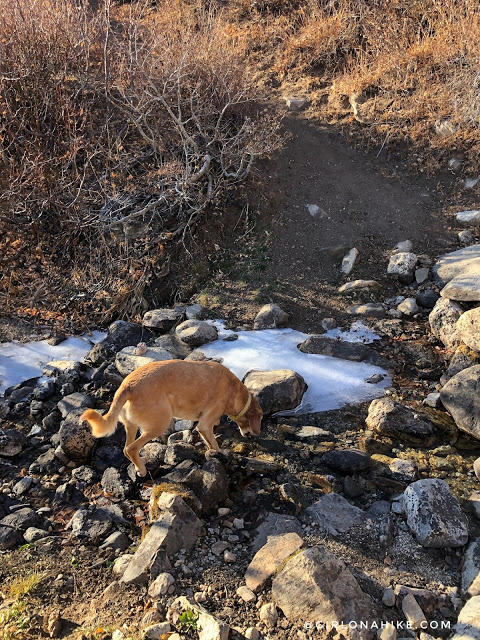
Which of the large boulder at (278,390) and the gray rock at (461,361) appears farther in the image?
the gray rock at (461,361)

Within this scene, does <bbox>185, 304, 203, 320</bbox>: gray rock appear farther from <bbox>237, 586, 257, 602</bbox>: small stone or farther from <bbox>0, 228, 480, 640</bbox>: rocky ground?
<bbox>237, 586, 257, 602</bbox>: small stone

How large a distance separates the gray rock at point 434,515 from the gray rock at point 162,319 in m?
4.34

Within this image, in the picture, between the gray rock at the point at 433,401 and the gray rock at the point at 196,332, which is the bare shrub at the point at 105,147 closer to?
the gray rock at the point at 196,332

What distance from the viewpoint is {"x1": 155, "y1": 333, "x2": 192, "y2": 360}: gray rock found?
7215 mm

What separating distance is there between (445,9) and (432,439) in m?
10.9

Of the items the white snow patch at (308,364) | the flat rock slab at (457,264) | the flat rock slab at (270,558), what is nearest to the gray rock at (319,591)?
the flat rock slab at (270,558)

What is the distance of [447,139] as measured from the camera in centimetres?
1005

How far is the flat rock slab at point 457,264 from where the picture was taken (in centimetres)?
767

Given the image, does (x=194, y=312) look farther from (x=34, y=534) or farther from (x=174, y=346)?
(x=34, y=534)

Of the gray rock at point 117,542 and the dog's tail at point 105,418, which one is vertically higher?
the dog's tail at point 105,418

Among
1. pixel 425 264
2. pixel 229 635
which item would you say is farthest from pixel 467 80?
pixel 229 635

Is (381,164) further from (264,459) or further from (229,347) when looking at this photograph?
(264,459)

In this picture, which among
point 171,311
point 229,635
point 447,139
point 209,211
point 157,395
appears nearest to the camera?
point 229,635

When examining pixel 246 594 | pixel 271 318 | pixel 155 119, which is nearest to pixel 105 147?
pixel 155 119
